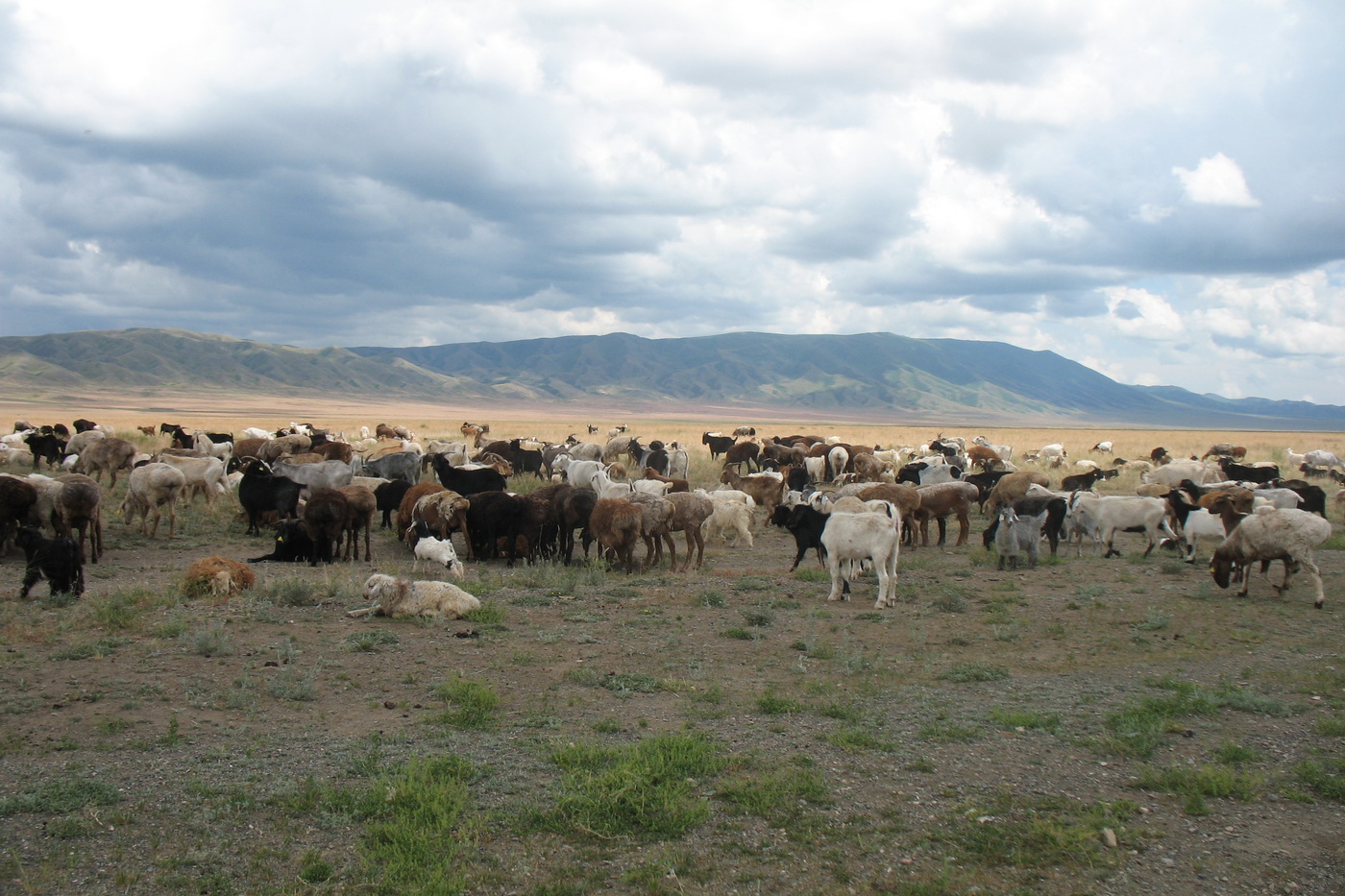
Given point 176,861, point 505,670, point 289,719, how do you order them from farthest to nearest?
1. point 505,670
2. point 289,719
3. point 176,861

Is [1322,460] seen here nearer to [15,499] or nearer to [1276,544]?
[1276,544]

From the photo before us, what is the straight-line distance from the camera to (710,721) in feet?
24.9

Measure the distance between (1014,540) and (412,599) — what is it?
1039 centimetres

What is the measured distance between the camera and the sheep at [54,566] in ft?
37.2

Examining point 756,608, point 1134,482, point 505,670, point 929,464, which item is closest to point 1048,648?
point 756,608

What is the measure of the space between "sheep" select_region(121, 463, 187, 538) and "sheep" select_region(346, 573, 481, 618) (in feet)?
27.7

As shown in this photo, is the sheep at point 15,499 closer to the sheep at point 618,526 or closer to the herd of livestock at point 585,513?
the herd of livestock at point 585,513

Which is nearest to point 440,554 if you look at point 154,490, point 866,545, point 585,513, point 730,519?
point 585,513

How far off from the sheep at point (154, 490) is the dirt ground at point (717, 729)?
4.22 meters

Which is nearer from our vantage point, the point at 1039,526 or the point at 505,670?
the point at 505,670

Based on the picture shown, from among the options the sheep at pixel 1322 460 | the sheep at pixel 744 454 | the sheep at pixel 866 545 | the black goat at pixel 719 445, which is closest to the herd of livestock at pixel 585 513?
the sheep at pixel 866 545

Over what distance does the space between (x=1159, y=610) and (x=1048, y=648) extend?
103 inches

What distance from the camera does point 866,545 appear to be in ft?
41.2

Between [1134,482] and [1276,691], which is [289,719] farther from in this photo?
[1134,482]
